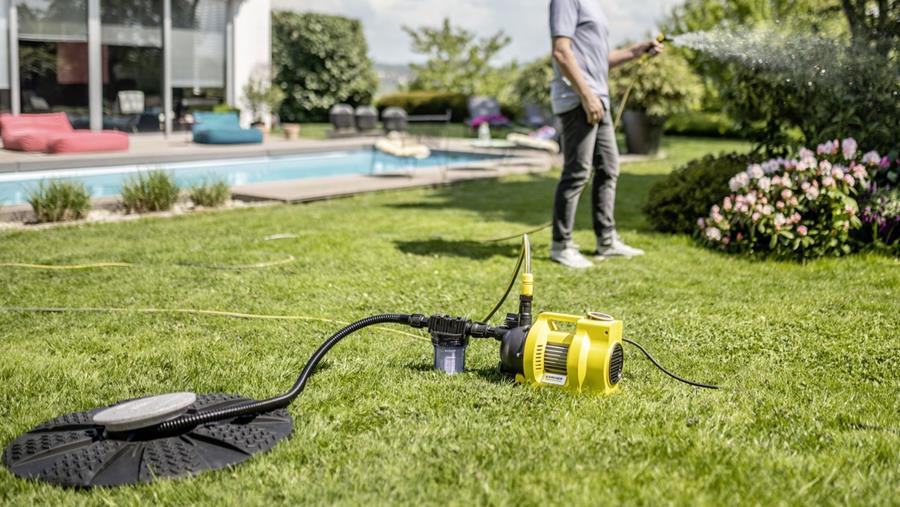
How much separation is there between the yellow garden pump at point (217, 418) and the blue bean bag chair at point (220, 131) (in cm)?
1169

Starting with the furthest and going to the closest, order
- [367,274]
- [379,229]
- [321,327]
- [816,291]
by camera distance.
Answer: [379,229] < [367,274] < [816,291] < [321,327]

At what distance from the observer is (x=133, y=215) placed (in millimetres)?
7344

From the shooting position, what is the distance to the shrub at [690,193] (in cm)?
602

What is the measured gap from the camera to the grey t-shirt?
4887 millimetres

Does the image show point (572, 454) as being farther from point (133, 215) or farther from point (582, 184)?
point (133, 215)

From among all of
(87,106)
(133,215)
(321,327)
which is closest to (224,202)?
(133,215)

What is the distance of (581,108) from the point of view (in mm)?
4918

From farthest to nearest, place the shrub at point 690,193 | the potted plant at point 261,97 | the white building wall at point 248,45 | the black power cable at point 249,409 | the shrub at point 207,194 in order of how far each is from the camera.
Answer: the white building wall at point 248,45 → the potted plant at point 261,97 → the shrub at point 207,194 → the shrub at point 690,193 → the black power cable at point 249,409

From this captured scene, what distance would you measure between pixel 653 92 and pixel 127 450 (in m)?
11.5

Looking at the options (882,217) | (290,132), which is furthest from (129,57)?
(882,217)

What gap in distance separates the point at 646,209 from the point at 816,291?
225cm

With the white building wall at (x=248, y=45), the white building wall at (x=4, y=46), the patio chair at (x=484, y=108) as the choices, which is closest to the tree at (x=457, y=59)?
the patio chair at (x=484, y=108)

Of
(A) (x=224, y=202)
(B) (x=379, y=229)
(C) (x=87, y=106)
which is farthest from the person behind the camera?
(C) (x=87, y=106)

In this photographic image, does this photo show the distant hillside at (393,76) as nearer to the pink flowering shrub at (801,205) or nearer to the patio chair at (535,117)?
the patio chair at (535,117)
